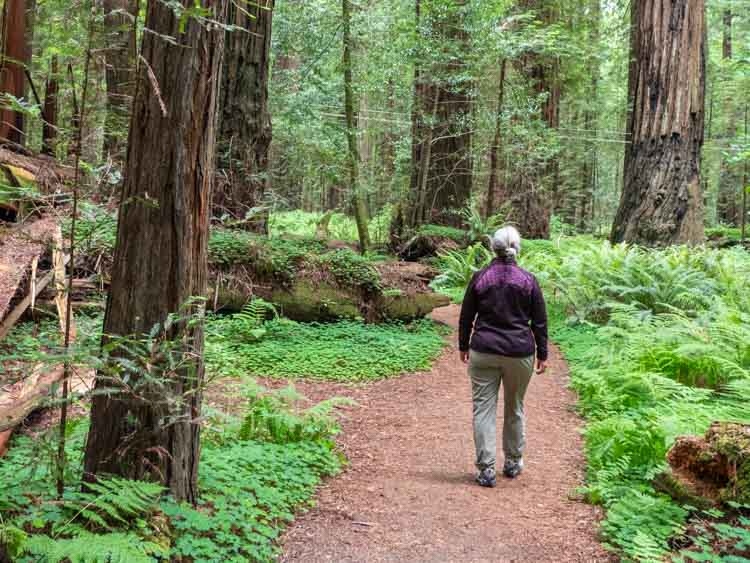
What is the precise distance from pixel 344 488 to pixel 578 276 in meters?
7.66

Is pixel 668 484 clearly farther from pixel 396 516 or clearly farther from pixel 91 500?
pixel 91 500

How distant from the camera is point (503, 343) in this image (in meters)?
5.33

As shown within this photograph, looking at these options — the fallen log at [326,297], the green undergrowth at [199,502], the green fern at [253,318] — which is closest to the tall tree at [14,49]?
the fallen log at [326,297]

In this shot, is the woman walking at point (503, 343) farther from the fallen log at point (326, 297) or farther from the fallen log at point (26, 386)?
the fallen log at point (326, 297)

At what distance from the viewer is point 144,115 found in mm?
3338

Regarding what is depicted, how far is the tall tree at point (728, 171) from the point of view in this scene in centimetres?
2902

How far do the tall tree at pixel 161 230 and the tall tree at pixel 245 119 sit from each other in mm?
6888

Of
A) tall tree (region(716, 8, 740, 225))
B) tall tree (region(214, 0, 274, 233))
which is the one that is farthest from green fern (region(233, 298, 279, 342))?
tall tree (region(716, 8, 740, 225))

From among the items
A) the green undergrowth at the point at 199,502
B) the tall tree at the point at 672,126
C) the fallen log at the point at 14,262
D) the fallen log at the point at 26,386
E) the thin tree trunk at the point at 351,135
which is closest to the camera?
the green undergrowth at the point at 199,502

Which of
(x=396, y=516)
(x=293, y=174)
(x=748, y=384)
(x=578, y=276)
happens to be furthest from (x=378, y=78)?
(x=396, y=516)

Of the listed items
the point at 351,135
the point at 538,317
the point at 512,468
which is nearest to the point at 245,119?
the point at 351,135

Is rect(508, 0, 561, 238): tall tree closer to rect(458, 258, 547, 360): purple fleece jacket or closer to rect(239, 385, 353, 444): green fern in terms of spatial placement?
rect(458, 258, 547, 360): purple fleece jacket

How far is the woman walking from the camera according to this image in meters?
5.34

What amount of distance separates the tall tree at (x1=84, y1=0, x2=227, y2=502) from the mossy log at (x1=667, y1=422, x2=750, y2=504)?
10.5ft
